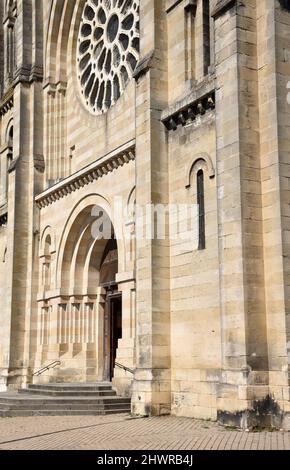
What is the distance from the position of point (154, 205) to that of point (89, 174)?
4916 millimetres

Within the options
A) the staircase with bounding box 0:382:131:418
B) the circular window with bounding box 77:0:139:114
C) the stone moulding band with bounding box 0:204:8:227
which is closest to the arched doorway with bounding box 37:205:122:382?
the staircase with bounding box 0:382:131:418

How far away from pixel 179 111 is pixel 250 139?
3.33m

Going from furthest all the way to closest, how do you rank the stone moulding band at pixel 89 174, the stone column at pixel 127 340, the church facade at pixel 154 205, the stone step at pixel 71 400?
the stone moulding band at pixel 89 174 < the stone column at pixel 127 340 < the stone step at pixel 71 400 < the church facade at pixel 154 205

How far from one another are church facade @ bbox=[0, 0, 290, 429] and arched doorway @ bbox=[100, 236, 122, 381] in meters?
0.06

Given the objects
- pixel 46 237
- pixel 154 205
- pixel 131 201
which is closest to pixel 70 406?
pixel 154 205

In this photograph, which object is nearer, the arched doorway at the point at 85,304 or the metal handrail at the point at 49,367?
the arched doorway at the point at 85,304

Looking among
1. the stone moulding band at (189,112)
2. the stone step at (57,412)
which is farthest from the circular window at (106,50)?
the stone step at (57,412)

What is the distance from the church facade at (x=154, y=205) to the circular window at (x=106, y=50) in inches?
2.9

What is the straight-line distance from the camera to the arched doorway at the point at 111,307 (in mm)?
22438

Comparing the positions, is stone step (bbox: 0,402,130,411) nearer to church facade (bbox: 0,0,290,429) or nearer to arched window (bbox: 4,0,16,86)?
church facade (bbox: 0,0,290,429)

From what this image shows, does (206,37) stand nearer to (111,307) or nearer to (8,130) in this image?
(111,307)

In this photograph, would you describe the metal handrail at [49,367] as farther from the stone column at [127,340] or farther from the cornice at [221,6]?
the cornice at [221,6]

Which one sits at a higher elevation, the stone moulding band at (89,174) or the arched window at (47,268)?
the stone moulding band at (89,174)

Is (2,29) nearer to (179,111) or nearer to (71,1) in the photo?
(71,1)
